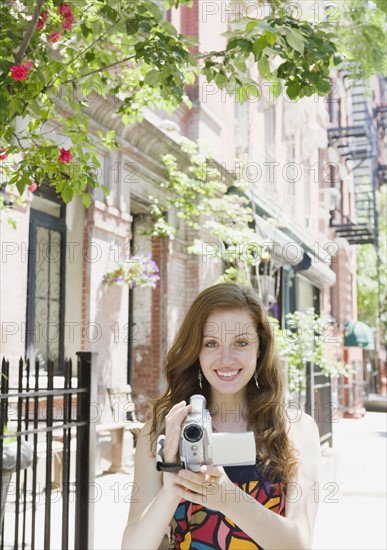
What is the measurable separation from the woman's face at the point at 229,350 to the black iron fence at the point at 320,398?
21.8 feet

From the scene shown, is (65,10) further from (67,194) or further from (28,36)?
(67,194)

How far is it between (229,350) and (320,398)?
26.2 ft

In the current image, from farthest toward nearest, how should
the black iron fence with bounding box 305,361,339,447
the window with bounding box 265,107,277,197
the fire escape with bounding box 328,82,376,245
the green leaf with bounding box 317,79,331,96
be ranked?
the fire escape with bounding box 328,82,376,245, the window with bounding box 265,107,277,197, the black iron fence with bounding box 305,361,339,447, the green leaf with bounding box 317,79,331,96

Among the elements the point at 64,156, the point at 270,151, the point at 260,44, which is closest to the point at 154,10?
the point at 260,44

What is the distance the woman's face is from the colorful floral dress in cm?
29

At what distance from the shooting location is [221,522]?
2.16 meters

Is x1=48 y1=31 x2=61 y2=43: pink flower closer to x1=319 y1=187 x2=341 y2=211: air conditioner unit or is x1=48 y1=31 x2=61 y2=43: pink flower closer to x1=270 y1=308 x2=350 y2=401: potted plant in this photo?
x1=270 y1=308 x2=350 y2=401: potted plant

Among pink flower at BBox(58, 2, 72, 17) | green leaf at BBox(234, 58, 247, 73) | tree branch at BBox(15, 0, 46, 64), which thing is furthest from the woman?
pink flower at BBox(58, 2, 72, 17)

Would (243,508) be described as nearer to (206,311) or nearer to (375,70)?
(206,311)

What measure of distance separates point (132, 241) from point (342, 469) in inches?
Answer: 188

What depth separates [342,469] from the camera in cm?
996

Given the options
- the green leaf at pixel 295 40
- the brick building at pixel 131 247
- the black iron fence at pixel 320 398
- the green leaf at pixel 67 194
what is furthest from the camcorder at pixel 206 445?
the black iron fence at pixel 320 398

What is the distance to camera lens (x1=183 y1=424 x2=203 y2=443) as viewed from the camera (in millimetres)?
1795

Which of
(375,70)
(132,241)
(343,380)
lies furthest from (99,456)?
(343,380)
